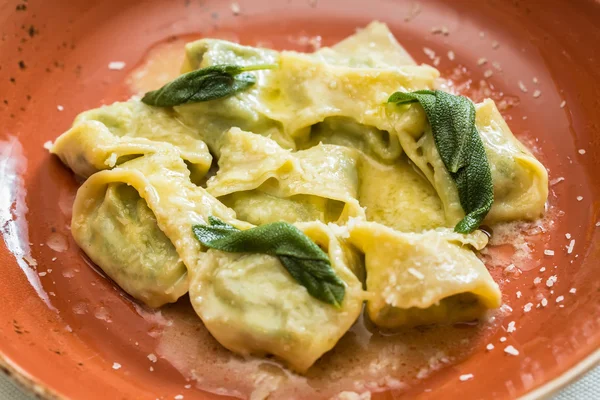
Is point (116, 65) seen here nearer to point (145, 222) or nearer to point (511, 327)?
point (145, 222)

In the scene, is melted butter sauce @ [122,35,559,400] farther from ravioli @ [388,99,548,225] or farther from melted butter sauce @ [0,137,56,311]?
melted butter sauce @ [0,137,56,311]

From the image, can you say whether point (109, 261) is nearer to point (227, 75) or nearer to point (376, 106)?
point (227, 75)

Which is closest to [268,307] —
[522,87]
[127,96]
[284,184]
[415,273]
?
[415,273]

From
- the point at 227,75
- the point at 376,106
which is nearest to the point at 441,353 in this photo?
the point at 376,106

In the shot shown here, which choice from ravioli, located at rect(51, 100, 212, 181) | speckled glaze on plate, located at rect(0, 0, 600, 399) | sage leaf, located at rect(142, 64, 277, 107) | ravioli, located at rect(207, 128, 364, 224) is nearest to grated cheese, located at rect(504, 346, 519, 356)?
speckled glaze on plate, located at rect(0, 0, 600, 399)

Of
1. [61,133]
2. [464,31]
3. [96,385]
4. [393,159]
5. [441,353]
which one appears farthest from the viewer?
[464,31]

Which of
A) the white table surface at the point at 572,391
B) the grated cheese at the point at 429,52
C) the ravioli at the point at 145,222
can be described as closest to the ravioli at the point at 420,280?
the white table surface at the point at 572,391

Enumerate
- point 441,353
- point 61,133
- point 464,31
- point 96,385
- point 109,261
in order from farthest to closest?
point 464,31, point 61,133, point 109,261, point 441,353, point 96,385
